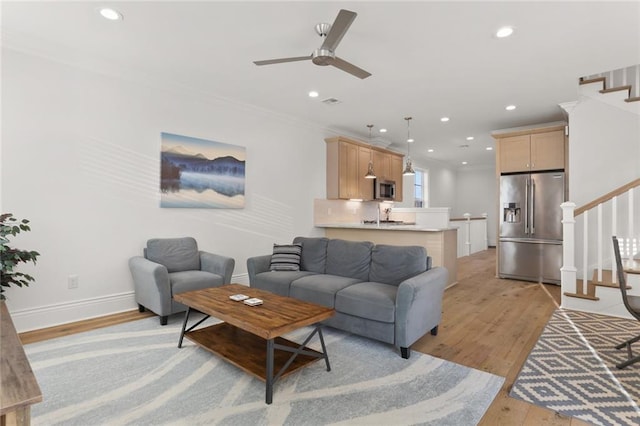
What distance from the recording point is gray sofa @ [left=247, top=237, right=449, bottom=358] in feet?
8.77

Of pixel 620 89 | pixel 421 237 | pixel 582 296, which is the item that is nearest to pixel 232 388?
pixel 421 237

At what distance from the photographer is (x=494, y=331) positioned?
3.27 meters

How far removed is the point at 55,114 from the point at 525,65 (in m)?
4.88

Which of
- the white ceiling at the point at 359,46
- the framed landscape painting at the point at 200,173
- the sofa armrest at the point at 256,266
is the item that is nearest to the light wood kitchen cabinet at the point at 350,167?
the white ceiling at the point at 359,46

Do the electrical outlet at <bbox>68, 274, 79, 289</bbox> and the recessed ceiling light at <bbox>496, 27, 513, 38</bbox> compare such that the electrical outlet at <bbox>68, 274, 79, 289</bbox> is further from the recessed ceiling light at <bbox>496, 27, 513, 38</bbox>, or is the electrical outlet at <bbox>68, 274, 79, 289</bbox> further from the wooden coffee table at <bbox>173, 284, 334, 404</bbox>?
the recessed ceiling light at <bbox>496, 27, 513, 38</bbox>

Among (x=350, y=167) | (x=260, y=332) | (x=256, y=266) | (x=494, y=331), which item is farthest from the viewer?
(x=350, y=167)

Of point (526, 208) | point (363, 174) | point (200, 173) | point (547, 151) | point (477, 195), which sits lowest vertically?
point (526, 208)

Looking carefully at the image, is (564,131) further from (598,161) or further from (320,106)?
(320,106)

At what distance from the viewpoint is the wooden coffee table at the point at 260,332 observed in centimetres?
207

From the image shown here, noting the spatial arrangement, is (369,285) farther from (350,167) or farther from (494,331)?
(350,167)

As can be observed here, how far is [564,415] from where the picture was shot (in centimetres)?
192

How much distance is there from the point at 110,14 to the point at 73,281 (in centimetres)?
258

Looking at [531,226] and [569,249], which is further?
[531,226]

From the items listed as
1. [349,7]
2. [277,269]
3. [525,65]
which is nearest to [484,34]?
[525,65]
